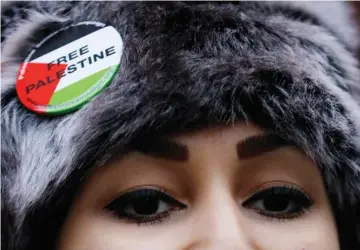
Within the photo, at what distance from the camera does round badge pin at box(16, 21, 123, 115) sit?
1.20m

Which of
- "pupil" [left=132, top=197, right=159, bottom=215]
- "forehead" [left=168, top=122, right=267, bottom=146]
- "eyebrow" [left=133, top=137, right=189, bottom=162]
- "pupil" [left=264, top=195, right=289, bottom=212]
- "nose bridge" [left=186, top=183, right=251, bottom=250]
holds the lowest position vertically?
"pupil" [left=132, top=197, right=159, bottom=215]

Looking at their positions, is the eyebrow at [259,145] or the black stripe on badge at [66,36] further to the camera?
the black stripe on badge at [66,36]

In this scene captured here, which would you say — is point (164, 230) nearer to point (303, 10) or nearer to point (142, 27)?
point (142, 27)

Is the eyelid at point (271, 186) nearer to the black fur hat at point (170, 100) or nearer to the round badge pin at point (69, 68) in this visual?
the black fur hat at point (170, 100)

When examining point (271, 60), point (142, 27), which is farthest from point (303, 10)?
point (142, 27)

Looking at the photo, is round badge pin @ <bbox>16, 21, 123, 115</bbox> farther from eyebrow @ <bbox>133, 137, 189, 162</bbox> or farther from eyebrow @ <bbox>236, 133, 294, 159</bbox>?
eyebrow @ <bbox>236, 133, 294, 159</bbox>

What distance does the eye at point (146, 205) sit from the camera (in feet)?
3.82

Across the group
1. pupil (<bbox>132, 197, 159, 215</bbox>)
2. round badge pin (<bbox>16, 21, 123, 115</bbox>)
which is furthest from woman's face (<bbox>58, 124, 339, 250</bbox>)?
round badge pin (<bbox>16, 21, 123, 115</bbox>)

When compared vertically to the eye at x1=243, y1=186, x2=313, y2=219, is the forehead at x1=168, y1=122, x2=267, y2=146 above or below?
above

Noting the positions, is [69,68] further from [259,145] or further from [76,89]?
[259,145]

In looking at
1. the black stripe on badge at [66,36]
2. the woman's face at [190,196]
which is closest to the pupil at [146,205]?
the woman's face at [190,196]

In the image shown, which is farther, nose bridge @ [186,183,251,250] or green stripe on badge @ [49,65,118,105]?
green stripe on badge @ [49,65,118,105]

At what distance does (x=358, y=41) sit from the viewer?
1808mm

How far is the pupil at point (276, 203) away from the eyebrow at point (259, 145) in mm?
105
